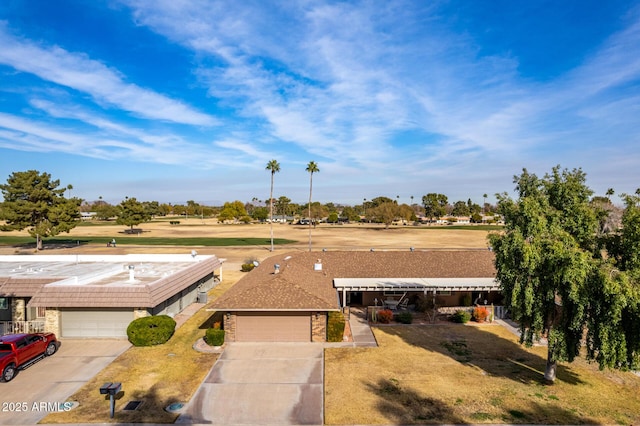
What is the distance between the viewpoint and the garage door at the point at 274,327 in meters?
21.5

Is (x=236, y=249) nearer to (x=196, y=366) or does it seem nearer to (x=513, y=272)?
(x=196, y=366)

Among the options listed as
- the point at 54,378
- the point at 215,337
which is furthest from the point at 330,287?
the point at 54,378

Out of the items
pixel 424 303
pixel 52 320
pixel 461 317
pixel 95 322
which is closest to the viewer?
pixel 52 320

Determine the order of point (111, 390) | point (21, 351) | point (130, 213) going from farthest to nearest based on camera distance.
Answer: point (130, 213) < point (21, 351) < point (111, 390)

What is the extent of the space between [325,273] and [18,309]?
804 inches

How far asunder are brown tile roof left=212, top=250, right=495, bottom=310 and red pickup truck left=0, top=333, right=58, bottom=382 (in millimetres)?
8377

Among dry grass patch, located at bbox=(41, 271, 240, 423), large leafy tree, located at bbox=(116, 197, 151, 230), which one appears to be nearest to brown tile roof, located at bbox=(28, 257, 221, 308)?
dry grass patch, located at bbox=(41, 271, 240, 423)

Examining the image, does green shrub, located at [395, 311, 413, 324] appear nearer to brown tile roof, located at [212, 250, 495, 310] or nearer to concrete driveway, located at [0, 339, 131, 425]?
brown tile roof, located at [212, 250, 495, 310]

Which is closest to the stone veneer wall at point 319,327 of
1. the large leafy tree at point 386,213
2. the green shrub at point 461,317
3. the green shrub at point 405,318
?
the green shrub at point 405,318

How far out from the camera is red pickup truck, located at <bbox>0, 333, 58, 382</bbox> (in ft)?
53.3

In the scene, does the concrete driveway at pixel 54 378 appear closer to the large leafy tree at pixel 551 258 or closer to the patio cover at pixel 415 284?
the patio cover at pixel 415 284

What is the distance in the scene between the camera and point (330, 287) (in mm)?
25828

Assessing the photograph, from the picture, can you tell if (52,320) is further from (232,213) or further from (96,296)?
(232,213)

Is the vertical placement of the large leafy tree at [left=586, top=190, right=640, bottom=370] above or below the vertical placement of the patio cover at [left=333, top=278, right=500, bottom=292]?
above
